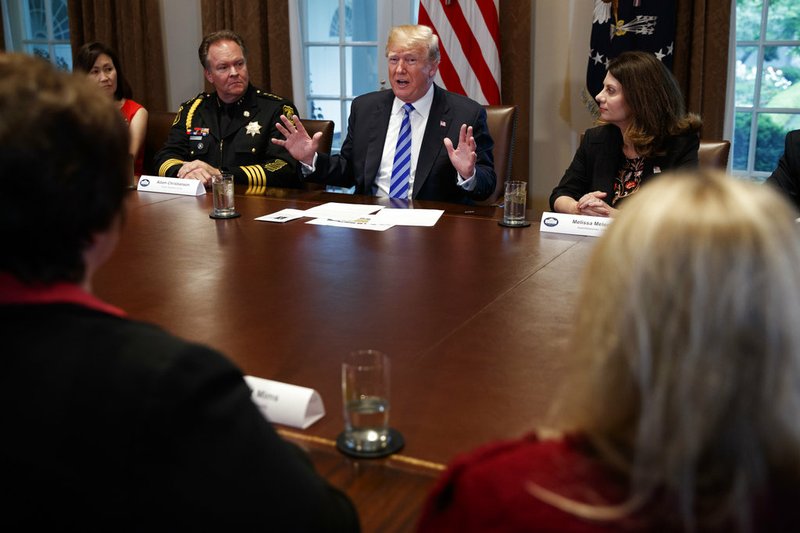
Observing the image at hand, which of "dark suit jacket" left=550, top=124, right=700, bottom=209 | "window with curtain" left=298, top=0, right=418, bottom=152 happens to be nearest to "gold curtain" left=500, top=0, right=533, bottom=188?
"window with curtain" left=298, top=0, right=418, bottom=152

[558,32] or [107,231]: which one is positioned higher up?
[558,32]

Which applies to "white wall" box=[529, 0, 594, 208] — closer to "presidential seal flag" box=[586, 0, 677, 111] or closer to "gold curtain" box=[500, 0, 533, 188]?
"gold curtain" box=[500, 0, 533, 188]

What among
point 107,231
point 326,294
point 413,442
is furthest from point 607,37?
point 107,231

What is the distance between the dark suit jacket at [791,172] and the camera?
9.04ft

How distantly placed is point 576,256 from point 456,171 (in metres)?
1.14

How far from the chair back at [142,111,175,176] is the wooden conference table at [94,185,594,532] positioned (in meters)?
1.62

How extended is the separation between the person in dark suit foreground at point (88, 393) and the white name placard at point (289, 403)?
38cm

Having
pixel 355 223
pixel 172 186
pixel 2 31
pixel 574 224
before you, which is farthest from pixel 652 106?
pixel 2 31

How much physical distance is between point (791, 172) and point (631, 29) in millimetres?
1317

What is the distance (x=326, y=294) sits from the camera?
1.75 meters

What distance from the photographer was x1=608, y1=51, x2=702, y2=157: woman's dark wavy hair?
9.09 feet

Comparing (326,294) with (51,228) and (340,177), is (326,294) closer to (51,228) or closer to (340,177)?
(51,228)

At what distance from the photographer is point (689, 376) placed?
1.93 ft

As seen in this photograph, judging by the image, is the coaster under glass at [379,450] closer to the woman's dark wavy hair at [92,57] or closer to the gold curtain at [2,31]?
the woman's dark wavy hair at [92,57]
